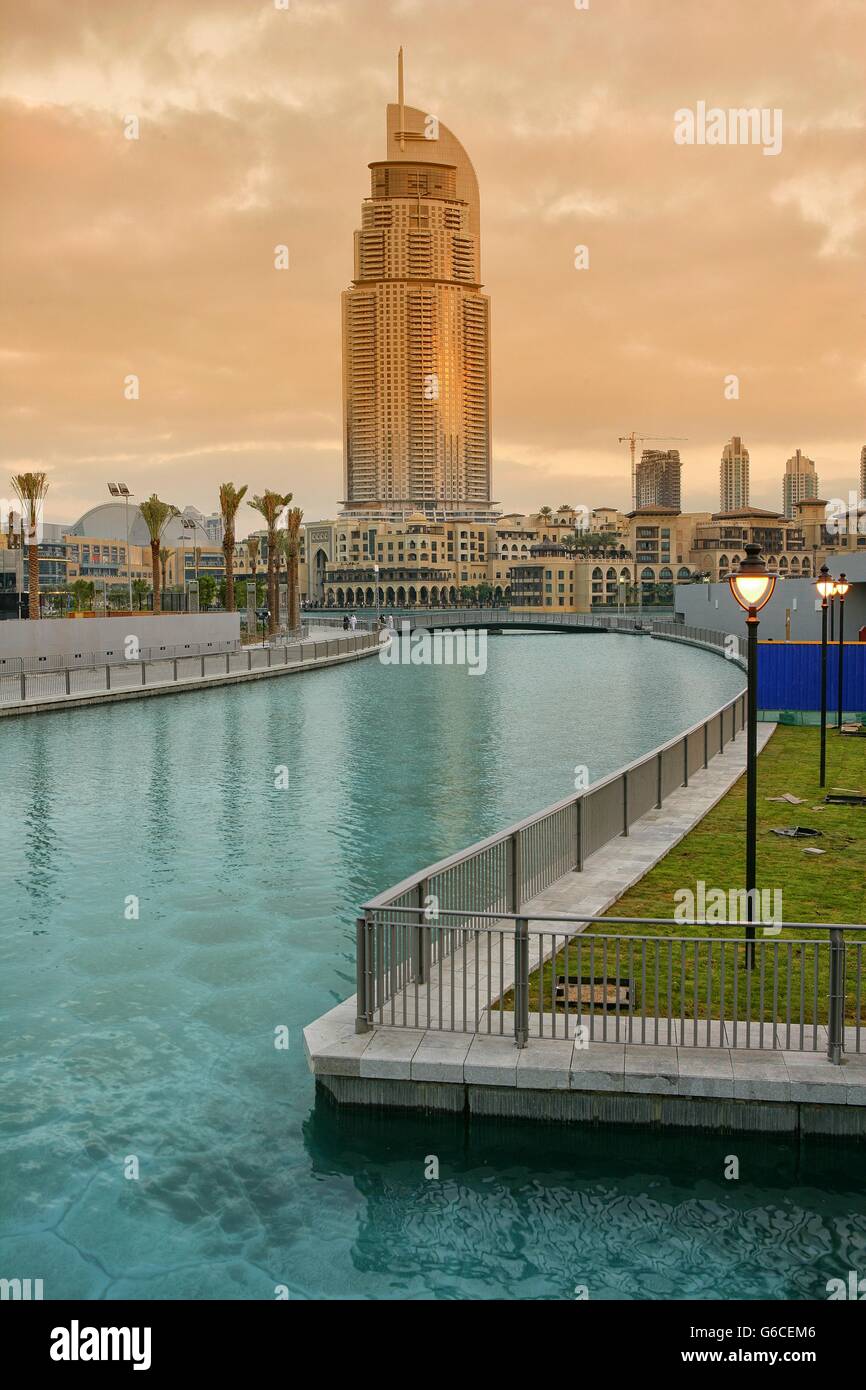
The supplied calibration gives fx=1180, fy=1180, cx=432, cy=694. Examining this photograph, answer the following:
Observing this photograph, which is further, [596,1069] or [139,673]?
[139,673]

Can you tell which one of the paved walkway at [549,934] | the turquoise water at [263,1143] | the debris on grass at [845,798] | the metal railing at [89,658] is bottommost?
the turquoise water at [263,1143]

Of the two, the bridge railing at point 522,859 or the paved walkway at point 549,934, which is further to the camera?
the bridge railing at point 522,859

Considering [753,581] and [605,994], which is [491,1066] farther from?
[753,581]

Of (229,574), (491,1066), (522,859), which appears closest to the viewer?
(491,1066)

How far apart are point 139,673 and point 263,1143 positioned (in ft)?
138

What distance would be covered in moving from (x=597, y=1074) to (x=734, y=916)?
4460 millimetres

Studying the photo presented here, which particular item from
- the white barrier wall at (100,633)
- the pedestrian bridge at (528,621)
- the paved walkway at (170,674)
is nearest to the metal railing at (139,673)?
the paved walkway at (170,674)

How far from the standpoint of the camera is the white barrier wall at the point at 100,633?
166 feet

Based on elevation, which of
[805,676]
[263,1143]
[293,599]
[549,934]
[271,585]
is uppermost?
[271,585]

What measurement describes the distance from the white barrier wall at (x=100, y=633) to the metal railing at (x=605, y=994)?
4275cm

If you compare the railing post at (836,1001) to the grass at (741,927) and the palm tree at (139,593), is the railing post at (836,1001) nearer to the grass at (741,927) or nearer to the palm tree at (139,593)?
the grass at (741,927)

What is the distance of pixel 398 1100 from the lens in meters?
9.47

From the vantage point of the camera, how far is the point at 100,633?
56.2 m

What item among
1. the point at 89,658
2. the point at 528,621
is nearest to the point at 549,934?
the point at 89,658
